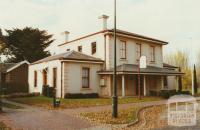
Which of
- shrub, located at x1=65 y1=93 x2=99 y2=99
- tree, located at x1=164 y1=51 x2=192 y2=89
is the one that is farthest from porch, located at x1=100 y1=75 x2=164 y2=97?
tree, located at x1=164 y1=51 x2=192 y2=89

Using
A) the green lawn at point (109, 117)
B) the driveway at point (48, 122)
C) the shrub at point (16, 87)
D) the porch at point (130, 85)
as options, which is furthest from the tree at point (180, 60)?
the driveway at point (48, 122)

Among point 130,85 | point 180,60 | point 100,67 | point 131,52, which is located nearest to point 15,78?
point 100,67

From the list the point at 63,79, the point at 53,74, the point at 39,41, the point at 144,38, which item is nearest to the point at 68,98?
the point at 63,79

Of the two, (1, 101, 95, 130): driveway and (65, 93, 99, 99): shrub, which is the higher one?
(65, 93, 99, 99): shrub

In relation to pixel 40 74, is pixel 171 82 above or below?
below

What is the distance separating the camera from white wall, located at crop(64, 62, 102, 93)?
1041 inches

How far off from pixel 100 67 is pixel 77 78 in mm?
3126

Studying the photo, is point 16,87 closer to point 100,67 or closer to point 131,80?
point 100,67

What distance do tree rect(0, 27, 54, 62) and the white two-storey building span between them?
57.5 feet

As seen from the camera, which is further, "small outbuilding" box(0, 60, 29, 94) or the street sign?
"small outbuilding" box(0, 60, 29, 94)

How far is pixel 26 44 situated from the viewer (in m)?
51.5

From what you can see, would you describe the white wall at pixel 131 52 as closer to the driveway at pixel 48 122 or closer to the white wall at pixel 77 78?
the white wall at pixel 77 78

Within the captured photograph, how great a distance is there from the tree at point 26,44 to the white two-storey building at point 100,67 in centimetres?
1751

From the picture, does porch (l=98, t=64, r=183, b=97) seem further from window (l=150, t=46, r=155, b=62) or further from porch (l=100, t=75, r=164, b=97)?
window (l=150, t=46, r=155, b=62)
